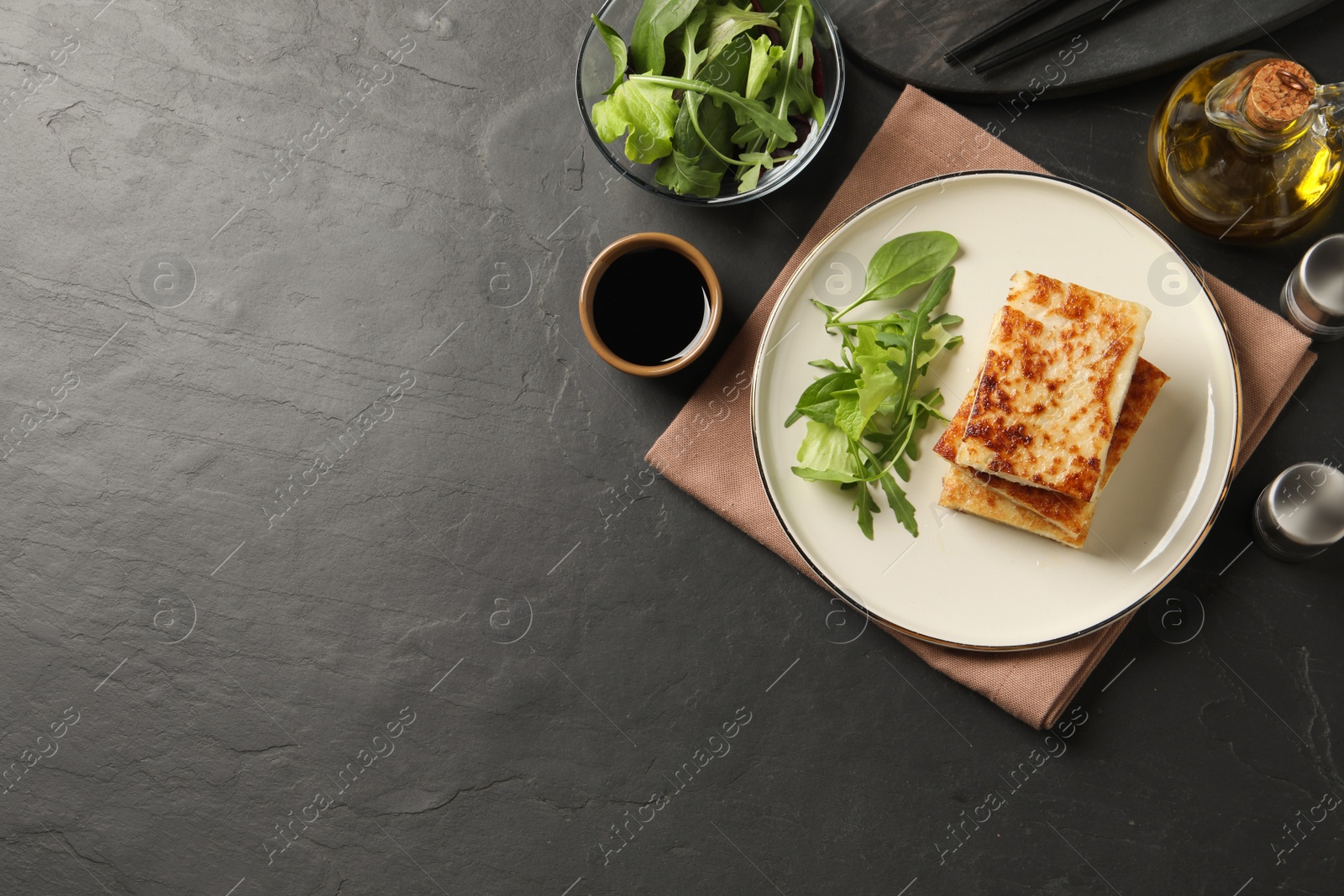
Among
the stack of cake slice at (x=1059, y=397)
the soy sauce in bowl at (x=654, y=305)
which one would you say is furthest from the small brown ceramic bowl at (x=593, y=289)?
the stack of cake slice at (x=1059, y=397)

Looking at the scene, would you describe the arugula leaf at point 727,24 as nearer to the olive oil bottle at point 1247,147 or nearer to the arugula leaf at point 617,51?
the arugula leaf at point 617,51

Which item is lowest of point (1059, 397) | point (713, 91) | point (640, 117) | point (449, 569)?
point (449, 569)

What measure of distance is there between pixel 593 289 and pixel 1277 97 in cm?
148

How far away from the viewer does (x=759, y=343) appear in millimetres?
1964

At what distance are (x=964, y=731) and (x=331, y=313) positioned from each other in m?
1.96

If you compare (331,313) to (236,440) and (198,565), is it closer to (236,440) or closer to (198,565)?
(236,440)

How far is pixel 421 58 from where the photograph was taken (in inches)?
83.5

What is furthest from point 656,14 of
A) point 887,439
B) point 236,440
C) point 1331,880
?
point 1331,880

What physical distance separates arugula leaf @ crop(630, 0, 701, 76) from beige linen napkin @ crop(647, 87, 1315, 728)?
53cm

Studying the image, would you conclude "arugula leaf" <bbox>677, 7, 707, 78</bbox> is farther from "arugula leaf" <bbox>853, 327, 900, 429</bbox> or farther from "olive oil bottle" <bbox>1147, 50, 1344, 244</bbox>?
"olive oil bottle" <bbox>1147, 50, 1344, 244</bbox>

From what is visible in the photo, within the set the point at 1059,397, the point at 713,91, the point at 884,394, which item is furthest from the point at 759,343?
the point at 1059,397

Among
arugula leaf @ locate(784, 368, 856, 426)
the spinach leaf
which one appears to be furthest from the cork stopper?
arugula leaf @ locate(784, 368, 856, 426)

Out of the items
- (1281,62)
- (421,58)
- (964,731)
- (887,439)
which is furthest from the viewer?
(421,58)

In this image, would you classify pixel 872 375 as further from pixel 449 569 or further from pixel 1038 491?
pixel 449 569
